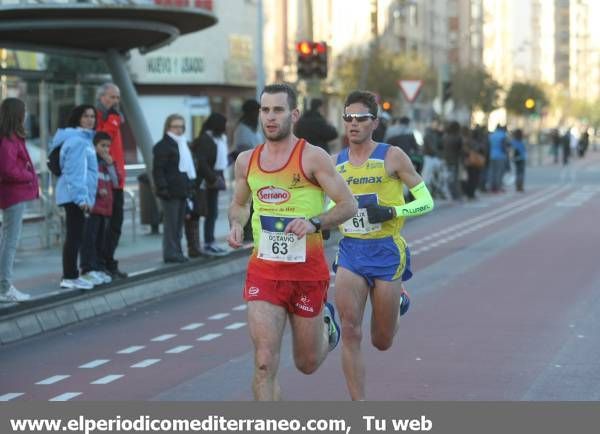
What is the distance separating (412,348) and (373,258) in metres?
2.71

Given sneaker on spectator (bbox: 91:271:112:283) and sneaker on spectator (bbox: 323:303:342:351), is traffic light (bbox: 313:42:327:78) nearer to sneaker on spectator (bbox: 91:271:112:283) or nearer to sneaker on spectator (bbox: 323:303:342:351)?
sneaker on spectator (bbox: 91:271:112:283)

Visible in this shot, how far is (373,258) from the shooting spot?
884cm

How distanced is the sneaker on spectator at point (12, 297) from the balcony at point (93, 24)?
12.4ft

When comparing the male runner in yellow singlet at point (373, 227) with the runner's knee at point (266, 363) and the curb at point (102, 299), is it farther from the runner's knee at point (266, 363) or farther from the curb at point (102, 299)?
the curb at point (102, 299)

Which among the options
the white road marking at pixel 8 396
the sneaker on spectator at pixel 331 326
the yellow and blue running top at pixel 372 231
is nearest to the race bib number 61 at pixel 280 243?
the sneaker on spectator at pixel 331 326

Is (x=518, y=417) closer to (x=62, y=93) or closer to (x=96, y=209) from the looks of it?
(x=96, y=209)

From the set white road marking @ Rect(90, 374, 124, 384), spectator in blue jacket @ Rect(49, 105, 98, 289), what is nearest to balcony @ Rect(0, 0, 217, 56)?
spectator in blue jacket @ Rect(49, 105, 98, 289)

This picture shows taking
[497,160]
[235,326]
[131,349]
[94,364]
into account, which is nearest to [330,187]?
[94,364]

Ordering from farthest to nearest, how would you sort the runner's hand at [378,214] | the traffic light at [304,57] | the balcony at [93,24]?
the traffic light at [304,57], the balcony at [93,24], the runner's hand at [378,214]

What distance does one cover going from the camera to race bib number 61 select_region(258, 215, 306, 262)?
7.75m

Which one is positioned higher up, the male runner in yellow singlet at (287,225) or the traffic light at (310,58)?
the traffic light at (310,58)

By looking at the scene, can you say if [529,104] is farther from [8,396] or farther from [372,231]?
[372,231]

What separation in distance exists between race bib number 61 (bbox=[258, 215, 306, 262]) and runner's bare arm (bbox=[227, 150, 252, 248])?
0.17 meters

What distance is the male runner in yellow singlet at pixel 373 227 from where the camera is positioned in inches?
346
